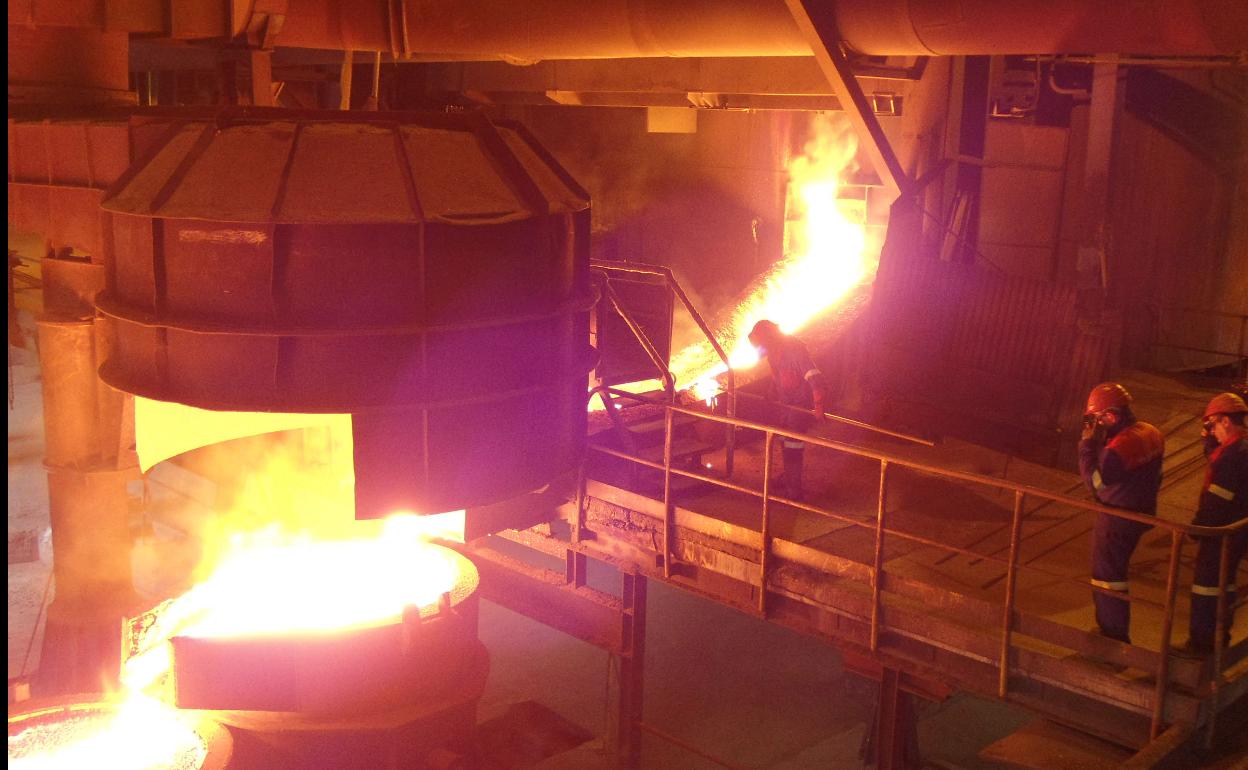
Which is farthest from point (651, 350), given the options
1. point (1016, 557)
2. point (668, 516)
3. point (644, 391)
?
point (1016, 557)

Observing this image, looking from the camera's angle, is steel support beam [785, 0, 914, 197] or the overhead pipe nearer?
the overhead pipe


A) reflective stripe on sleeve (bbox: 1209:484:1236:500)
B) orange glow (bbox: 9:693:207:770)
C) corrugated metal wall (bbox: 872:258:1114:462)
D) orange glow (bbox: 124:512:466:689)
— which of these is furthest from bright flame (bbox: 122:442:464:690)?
reflective stripe on sleeve (bbox: 1209:484:1236:500)

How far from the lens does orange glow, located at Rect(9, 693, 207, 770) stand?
599 centimetres

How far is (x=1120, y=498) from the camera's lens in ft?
18.5

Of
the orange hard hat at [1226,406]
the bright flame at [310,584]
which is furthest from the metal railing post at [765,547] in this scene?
the orange hard hat at [1226,406]

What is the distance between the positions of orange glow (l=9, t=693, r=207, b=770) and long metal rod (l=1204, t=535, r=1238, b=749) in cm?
482

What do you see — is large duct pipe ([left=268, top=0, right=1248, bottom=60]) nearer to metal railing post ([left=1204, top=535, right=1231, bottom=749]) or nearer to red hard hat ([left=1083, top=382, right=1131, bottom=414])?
red hard hat ([left=1083, top=382, right=1131, bottom=414])

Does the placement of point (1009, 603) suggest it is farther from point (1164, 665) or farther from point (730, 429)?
point (730, 429)

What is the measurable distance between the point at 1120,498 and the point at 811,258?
22.3 ft

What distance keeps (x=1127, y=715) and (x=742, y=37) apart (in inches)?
176

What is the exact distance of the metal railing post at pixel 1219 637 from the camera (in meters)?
5.13

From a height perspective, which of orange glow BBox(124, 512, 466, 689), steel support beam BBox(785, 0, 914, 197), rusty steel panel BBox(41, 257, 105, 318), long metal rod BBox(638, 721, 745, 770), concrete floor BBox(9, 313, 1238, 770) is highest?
steel support beam BBox(785, 0, 914, 197)

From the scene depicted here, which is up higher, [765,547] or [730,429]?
[730,429]

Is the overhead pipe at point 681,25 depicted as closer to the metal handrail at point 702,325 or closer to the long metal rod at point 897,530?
the metal handrail at point 702,325
